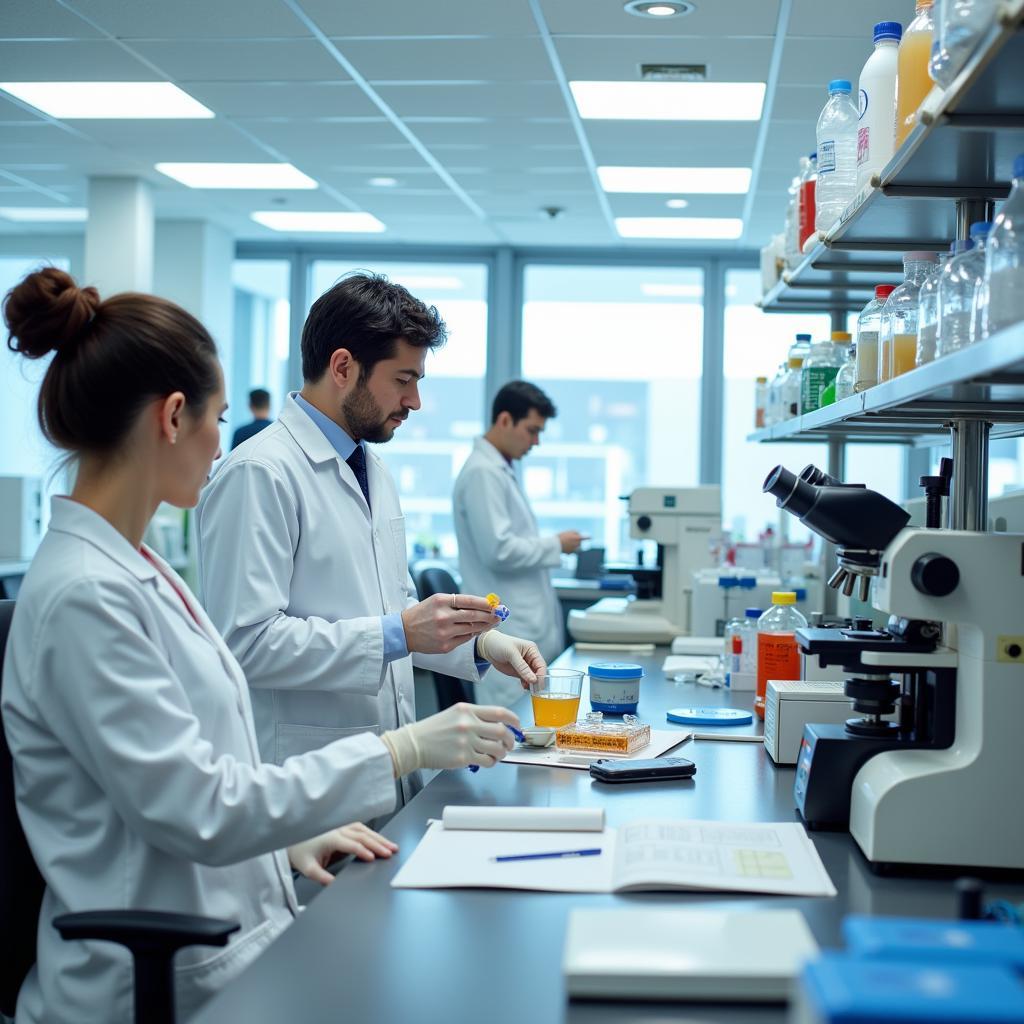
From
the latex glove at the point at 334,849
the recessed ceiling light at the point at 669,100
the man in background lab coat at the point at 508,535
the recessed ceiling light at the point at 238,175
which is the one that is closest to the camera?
the latex glove at the point at 334,849

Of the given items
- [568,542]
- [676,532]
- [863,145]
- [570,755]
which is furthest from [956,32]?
[568,542]

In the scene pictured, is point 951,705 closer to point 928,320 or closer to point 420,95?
point 928,320

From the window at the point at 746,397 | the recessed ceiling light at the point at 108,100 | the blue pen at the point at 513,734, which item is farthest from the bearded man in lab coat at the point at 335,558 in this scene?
the window at the point at 746,397

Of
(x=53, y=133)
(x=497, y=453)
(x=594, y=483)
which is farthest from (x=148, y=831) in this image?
(x=594, y=483)

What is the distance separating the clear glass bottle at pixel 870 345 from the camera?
6.17 feet

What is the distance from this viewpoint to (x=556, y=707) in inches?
78.8

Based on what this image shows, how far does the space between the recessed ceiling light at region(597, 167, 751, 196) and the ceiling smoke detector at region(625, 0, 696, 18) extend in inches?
68.0

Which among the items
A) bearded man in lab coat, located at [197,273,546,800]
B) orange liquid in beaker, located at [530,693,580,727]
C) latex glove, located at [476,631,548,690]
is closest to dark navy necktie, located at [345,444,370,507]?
bearded man in lab coat, located at [197,273,546,800]

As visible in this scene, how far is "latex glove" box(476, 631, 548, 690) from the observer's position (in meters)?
2.02

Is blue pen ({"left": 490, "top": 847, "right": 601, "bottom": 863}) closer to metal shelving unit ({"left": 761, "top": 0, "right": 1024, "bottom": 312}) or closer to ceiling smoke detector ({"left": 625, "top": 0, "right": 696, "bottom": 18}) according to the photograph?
metal shelving unit ({"left": 761, "top": 0, "right": 1024, "bottom": 312})

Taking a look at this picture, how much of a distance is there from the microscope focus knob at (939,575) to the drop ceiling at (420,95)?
8.57ft

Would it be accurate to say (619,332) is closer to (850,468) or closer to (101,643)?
(850,468)

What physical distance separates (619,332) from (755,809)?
226 inches

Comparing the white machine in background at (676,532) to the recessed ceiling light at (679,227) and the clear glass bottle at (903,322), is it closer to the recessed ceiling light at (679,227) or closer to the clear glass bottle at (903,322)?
the clear glass bottle at (903,322)
